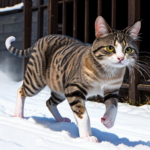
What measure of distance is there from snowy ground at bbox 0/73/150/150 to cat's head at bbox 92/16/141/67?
72 cm

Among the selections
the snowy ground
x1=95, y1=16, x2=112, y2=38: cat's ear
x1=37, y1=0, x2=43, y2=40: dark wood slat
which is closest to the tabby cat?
x1=95, y1=16, x2=112, y2=38: cat's ear

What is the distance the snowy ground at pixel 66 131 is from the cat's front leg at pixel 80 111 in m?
0.07

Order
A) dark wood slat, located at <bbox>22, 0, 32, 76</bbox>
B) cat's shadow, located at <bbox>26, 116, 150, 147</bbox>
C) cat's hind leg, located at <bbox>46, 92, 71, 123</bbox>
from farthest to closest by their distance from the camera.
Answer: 1. dark wood slat, located at <bbox>22, 0, 32, 76</bbox>
2. cat's hind leg, located at <bbox>46, 92, 71, 123</bbox>
3. cat's shadow, located at <bbox>26, 116, 150, 147</bbox>

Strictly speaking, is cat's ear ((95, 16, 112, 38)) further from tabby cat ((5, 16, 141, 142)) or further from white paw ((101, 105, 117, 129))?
white paw ((101, 105, 117, 129))

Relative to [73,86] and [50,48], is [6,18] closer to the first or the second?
[50,48]

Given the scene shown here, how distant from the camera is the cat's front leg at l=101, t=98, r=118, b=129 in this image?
194 centimetres

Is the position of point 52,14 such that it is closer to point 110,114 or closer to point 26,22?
point 26,22

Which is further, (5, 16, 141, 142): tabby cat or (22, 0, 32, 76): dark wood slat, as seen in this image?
(22, 0, 32, 76): dark wood slat

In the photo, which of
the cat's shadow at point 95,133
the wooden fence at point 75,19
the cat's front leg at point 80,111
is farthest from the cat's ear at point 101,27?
the wooden fence at point 75,19

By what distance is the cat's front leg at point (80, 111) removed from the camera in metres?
1.82

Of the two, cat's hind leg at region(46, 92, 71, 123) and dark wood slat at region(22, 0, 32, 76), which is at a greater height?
dark wood slat at region(22, 0, 32, 76)

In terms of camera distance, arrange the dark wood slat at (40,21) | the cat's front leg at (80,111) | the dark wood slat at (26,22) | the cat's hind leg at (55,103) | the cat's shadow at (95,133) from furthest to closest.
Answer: the dark wood slat at (26,22)
the dark wood slat at (40,21)
the cat's hind leg at (55,103)
the cat's shadow at (95,133)
the cat's front leg at (80,111)

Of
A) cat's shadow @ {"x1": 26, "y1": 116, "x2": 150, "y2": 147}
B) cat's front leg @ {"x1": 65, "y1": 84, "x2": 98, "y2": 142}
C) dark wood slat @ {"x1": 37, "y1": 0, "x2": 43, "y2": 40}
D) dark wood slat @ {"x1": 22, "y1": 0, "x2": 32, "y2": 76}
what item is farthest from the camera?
dark wood slat @ {"x1": 22, "y1": 0, "x2": 32, "y2": 76}

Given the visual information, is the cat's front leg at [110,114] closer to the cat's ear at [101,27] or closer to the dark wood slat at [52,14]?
the cat's ear at [101,27]
